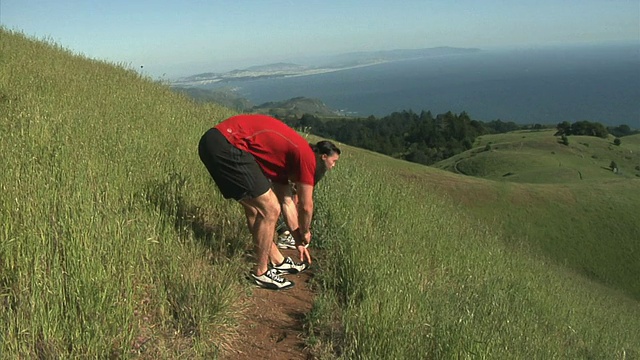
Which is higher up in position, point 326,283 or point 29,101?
point 29,101

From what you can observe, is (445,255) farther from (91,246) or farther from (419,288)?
(91,246)

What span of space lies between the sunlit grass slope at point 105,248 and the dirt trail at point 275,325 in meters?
0.19

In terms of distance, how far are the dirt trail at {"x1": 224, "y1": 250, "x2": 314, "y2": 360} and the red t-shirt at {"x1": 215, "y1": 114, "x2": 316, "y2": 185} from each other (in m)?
1.03

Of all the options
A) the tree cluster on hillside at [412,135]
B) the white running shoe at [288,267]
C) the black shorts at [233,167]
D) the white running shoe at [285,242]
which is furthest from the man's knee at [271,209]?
the tree cluster on hillside at [412,135]

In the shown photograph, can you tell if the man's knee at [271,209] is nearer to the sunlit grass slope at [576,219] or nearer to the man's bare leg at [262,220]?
the man's bare leg at [262,220]

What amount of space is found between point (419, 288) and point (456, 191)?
2490 cm

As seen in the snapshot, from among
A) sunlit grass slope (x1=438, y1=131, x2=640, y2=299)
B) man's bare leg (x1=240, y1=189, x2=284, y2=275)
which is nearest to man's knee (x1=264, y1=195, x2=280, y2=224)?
man's bare leg (x1=240, y1=189, x2=284, y2=275)

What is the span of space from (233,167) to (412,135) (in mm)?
108066

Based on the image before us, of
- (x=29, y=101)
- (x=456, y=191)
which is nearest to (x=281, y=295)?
(x=29, y=101)

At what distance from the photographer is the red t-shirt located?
3.70m

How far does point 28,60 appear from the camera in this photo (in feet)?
29.7

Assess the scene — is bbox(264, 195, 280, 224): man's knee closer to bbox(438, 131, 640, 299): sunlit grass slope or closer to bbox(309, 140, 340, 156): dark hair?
bbox(309, 140, 340, 156): dark hair

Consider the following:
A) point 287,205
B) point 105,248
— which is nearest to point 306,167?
point 287,205

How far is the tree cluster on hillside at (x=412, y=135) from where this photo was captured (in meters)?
95.2
